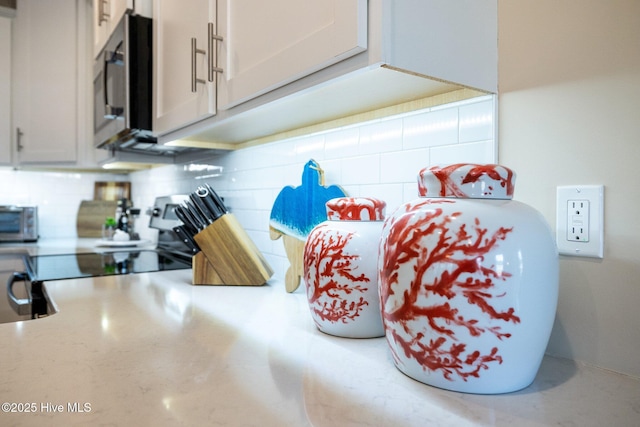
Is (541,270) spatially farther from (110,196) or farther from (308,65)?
(110,196)

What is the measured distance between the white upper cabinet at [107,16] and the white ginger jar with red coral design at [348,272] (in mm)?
1250

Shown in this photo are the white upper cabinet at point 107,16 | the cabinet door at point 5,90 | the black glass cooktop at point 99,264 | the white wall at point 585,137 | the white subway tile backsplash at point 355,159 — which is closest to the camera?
the white wall at point 585,137

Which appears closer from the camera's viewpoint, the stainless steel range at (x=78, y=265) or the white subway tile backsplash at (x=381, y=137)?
the white subway tile backsplash at (x=381, y=137)

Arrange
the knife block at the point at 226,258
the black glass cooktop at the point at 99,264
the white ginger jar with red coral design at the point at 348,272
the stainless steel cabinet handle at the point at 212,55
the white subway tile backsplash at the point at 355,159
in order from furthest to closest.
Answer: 1. the black glass cooktop at the point at 99,264
2. the knife block at the point at 226,258
3. the stainless steel cabinet handle at the point at 212,55
4. the white subway tile backsplash at the point at 355,159
5. the white ginger jar with red coral design at the point at 348,272

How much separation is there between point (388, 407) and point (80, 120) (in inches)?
104

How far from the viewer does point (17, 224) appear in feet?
8.47

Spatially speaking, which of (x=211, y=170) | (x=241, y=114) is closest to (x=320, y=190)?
(x=241, y=114)

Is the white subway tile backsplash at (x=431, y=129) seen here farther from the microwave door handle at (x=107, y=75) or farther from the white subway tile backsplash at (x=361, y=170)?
the microwave door handle at (x=107, y=75)

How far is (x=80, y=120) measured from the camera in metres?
2.52

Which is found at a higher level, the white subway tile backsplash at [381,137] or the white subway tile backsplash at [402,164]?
the white subway tile backsplash at [381,137]

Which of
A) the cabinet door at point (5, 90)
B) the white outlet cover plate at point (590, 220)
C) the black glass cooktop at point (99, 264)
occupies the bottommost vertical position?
the black glass cooktop at point (99, 264)

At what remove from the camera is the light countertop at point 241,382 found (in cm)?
49

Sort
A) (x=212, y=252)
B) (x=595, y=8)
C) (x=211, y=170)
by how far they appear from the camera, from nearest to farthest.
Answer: (x=595, y=8) < (x=212, y=252) < (x=211, y=170)

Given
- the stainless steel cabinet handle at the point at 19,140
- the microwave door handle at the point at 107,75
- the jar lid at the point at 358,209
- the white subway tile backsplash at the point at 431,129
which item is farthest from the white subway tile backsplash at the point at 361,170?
the stainless steel cabinet handle at the point at 19,140
